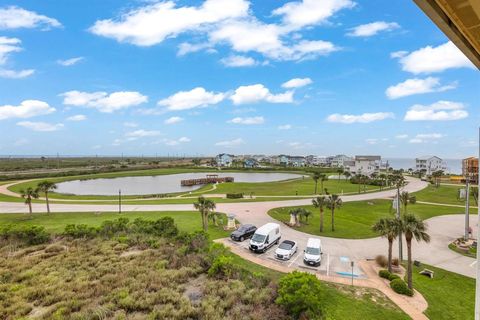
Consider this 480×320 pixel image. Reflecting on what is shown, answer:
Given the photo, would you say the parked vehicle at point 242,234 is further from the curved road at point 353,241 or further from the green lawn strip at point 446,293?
the green lawn strip at point 446,293

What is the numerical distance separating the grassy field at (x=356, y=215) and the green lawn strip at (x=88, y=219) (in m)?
9.82

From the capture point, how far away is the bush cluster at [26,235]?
2388 centimetres

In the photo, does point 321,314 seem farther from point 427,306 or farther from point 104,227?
point 104,227

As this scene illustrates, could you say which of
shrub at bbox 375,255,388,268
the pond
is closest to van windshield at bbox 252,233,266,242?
shrub at bbox 375,255,388,268

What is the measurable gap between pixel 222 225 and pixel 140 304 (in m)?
17.3

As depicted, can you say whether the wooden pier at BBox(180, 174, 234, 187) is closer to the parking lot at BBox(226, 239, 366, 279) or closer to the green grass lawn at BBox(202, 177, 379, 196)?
the green grass lawn at BBox(202, 177, 379, 196)

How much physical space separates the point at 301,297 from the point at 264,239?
9.75 meters

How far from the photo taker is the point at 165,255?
21.2m

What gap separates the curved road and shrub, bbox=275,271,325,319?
400 inches

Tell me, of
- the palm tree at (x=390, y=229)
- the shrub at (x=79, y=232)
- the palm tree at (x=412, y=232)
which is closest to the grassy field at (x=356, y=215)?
the palm tree at (x=390, y=229)

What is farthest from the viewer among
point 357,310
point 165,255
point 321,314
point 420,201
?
point 420,201

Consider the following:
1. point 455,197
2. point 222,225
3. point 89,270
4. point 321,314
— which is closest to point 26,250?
point 89,270

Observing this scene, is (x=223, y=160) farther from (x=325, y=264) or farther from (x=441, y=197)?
(x=325, y=264)

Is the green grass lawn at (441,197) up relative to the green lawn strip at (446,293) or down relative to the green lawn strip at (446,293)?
down
